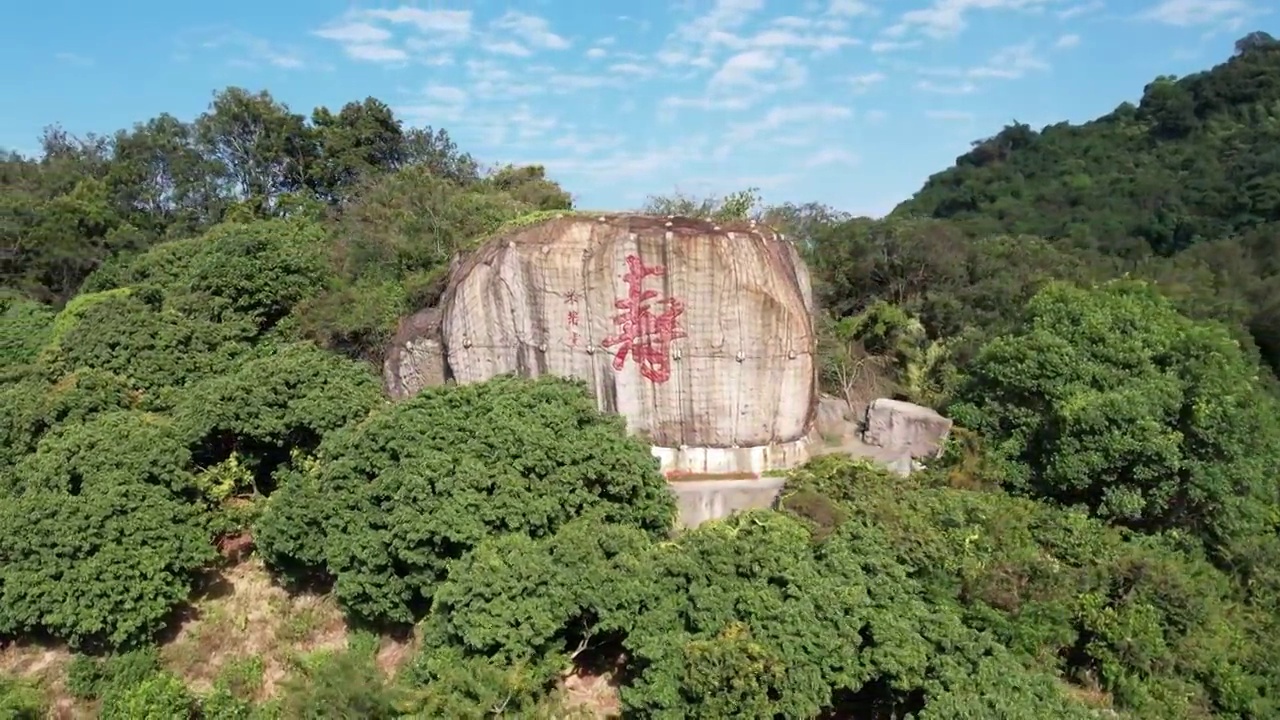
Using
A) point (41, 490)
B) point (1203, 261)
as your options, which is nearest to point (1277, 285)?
Answer: point (1203, 261)

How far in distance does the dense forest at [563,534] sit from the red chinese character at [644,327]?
111 cm

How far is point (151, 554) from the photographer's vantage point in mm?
9703

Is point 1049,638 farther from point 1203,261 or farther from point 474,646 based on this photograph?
point 1203,261

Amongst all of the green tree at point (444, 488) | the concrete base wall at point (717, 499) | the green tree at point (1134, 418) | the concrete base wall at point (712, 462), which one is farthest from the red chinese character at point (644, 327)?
the green tree at point (1134, 418)

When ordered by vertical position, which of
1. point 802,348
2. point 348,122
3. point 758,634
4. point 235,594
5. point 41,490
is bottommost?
point 235,594

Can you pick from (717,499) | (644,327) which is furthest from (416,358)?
(717,499)

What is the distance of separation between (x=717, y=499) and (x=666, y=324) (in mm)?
2468

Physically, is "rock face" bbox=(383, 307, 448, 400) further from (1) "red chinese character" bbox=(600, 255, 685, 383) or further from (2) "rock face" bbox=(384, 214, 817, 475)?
(1) "red chinese character" bbox=(600, 255, 685, 383)

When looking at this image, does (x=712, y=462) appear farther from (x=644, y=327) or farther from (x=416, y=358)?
(x=416, y=358)

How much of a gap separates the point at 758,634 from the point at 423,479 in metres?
3.88

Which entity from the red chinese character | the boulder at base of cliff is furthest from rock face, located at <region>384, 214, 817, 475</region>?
the boulder at base of cliff

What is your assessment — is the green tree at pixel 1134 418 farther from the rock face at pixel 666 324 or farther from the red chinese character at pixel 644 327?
the red chinese character at pixel 644 327

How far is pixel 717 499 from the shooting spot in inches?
442

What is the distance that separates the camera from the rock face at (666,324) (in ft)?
37.2
